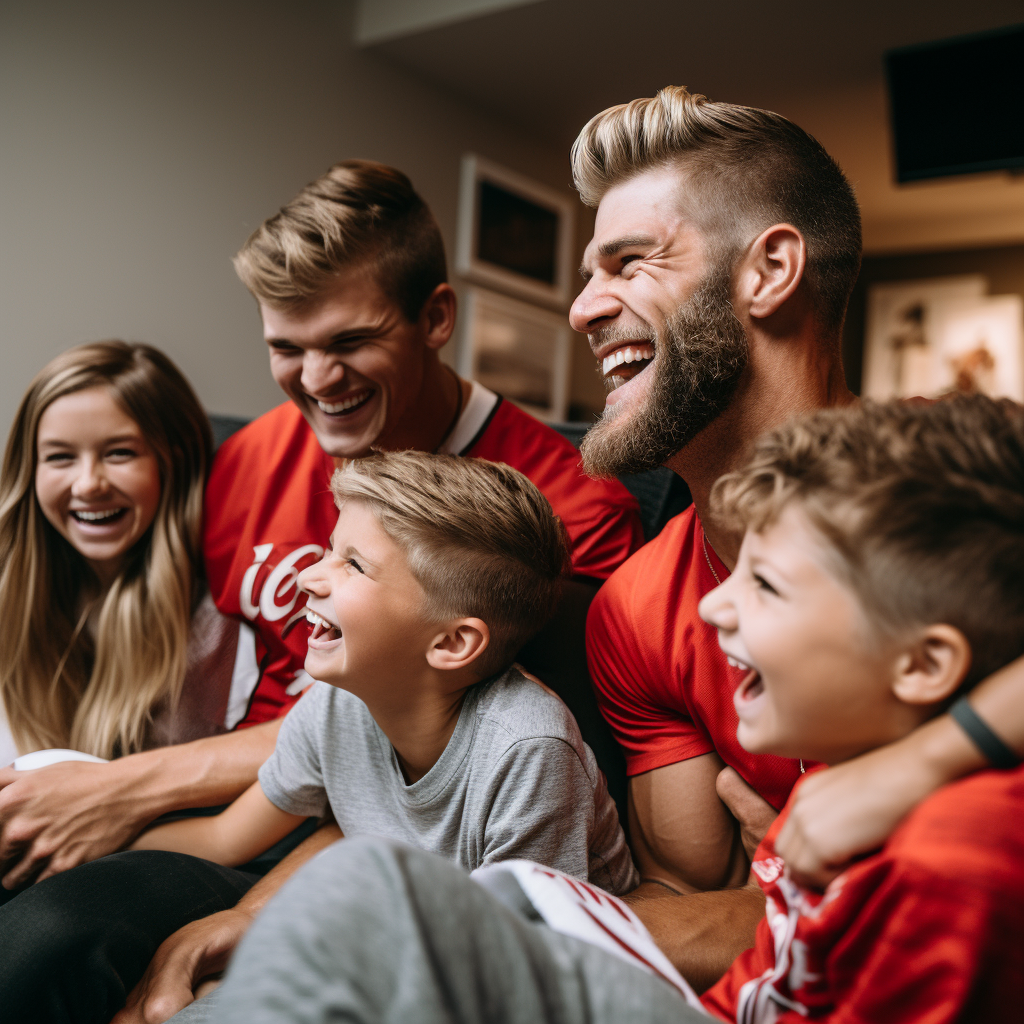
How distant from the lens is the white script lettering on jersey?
153 centimetres

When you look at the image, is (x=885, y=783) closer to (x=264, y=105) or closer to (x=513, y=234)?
(x=264, y=105)

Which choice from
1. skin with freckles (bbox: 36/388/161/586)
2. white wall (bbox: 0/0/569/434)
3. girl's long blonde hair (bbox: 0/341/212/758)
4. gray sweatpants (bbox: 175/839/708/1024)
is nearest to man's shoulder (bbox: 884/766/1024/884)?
gray sweatpants (bbox: 175/839/708/1024)

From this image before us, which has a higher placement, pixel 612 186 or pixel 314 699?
pixel 612 186

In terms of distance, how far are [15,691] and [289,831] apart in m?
0.60

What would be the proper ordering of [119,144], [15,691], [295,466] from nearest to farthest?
[15,691] → [295,466] → [119,144]

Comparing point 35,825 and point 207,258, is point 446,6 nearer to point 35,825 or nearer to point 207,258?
point 207,258

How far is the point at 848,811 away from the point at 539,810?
45 centimetres

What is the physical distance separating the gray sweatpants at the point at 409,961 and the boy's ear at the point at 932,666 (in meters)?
0.28

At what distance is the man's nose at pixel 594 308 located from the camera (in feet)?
3.97

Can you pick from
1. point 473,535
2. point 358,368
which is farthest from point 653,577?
A: point 358,368

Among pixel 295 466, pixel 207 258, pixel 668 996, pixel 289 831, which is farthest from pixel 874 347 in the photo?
pixel 668 996

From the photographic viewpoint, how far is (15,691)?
1.57 meters

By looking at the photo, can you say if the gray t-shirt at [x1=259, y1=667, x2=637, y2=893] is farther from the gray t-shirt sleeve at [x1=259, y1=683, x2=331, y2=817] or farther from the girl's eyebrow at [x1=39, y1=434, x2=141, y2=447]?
the girl's eyebrow at [x1=39, y1=434, x2=141, y2=447]

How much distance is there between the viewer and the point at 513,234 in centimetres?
405
